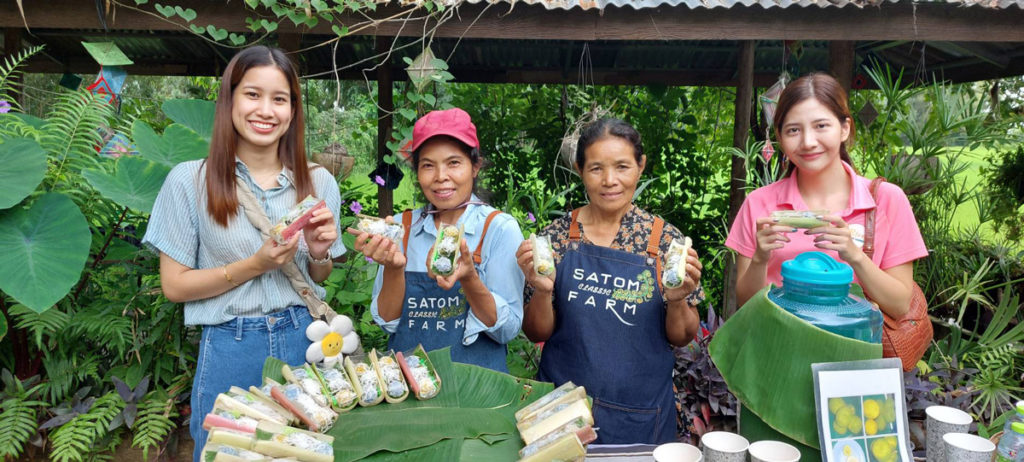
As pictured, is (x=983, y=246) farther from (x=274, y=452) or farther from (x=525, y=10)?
(x=274, y=452)

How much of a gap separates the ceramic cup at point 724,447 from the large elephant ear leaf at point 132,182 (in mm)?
2351

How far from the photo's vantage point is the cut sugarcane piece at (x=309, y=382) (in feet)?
5.49

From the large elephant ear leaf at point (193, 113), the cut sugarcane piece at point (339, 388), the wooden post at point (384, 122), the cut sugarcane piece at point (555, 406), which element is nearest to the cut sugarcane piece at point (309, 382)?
the cut sugarcane piece at point (339, 388)

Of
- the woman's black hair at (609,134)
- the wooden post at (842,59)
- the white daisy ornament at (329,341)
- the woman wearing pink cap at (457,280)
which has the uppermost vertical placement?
the wooden post at (842,59)

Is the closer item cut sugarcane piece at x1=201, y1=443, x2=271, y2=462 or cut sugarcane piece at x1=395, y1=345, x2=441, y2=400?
cut sugarcane piece at x1=201, y1=443, x2=271, y2=462

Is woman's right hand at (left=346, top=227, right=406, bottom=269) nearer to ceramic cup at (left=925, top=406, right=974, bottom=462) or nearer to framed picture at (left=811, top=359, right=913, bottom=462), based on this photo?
framed picture at (left=811, top=359, right=913, bottom=462)

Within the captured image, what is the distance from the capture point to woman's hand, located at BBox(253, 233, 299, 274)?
186 cm

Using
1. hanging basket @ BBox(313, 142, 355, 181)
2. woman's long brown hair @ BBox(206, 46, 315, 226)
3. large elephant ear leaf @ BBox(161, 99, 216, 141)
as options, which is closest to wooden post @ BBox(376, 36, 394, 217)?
hanging basket @ BBox(313, 142, 355, 181)

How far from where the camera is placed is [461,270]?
75.0 inches

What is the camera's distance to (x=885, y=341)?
6.57 ft

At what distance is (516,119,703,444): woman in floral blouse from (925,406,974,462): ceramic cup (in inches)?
30.3

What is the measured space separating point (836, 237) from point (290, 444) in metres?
1.52

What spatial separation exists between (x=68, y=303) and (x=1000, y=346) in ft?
17.8

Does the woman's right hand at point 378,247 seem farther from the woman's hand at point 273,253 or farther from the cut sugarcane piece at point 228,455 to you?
the cut sugarcane piece at point 228,455
